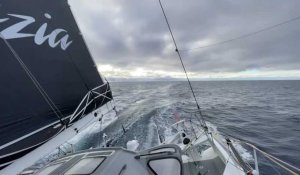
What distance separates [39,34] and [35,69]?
1.86 feet

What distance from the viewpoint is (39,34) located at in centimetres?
295

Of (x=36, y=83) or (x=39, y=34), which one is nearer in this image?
(x=36, y=83)

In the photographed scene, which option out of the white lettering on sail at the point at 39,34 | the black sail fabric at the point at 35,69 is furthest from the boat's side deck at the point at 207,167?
the white lettering on sail at the point at 39,34

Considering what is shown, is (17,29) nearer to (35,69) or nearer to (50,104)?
(35,69)

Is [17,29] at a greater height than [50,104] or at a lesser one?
greater

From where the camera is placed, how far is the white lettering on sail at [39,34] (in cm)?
246

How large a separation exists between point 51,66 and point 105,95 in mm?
1801

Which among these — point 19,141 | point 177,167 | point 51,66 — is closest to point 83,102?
point 51,66

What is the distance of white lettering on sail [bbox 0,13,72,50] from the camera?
96.7 inches

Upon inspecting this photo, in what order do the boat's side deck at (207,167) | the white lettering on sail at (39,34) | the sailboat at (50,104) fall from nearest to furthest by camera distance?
the sailboat at (50,104) → the white lettering on sail at (39,34) → the boat's side deck at (207,167)

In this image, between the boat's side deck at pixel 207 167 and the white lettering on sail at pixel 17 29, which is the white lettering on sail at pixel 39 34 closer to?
the white lettering on sail at pixel 17 29

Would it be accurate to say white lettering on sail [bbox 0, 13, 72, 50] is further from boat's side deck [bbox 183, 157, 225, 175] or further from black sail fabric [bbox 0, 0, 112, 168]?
boat's side deck [bbox 183, 157, 225, 175]

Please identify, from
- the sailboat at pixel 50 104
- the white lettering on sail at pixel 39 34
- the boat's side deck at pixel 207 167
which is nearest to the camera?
the sailboat at pixel 50 104

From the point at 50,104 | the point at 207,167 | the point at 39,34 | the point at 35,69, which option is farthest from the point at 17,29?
the point at 207,167
